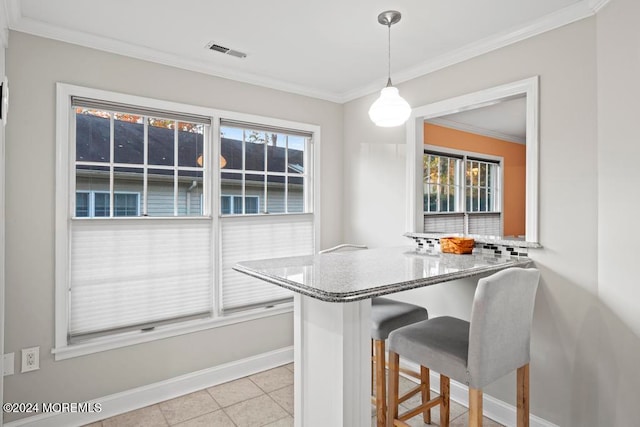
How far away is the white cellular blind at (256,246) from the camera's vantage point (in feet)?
10.0

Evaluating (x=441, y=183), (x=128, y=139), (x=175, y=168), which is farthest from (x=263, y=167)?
→ (x=441, y=183)

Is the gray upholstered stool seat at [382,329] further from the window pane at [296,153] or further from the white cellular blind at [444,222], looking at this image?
the window pane at [296,153]

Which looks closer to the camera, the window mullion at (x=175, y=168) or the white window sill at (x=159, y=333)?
the white window sill at (x=159, y=333)

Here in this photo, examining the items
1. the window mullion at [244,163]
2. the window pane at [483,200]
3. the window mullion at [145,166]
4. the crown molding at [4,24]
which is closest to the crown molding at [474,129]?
the window pane at [483,200]

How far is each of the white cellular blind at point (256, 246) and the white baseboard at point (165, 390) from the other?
47cm

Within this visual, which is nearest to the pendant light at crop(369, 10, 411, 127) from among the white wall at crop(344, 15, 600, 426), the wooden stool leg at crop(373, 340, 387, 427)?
the white wall at crop(344, 15, 600, 426)

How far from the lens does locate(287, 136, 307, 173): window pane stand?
3.48 meters

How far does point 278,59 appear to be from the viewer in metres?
2.81

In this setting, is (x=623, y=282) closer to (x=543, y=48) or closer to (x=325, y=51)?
(x=543, y=48)

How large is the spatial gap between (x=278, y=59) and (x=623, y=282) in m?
2.56

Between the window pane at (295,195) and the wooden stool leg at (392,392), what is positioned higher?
the window pane at (295,195)

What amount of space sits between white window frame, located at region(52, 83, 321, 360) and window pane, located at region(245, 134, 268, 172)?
0.12 m

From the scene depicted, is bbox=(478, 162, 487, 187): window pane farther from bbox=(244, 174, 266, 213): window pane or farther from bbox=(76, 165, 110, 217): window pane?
bbox=(76, 165, 110, 217): window pane

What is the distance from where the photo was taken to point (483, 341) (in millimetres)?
1568
